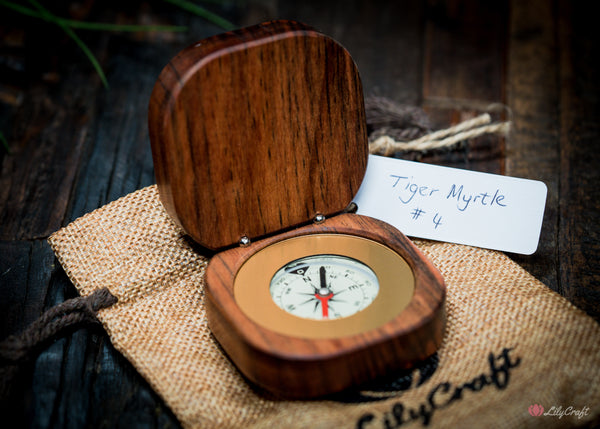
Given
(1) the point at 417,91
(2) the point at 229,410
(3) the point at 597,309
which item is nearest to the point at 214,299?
(2) the point at 229,410

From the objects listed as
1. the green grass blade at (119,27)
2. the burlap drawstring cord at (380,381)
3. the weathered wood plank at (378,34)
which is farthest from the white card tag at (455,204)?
the green grass blade at (119,27)

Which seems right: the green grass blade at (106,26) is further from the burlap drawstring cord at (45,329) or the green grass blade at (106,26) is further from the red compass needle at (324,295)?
the red compass needle at (324,295)

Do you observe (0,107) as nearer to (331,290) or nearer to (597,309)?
(331,290)

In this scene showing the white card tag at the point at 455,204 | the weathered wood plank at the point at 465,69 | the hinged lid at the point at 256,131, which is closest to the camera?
the hinged lid at the point at 256,131

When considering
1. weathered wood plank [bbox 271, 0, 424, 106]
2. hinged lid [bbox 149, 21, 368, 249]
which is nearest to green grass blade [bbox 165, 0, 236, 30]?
Answer: weathered wood plank [bbox 271, 0, 424, 106]

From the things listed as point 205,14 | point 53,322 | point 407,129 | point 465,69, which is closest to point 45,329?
point 53,322

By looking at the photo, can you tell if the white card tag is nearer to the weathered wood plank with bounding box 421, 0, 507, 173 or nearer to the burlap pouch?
the burlap pouch
